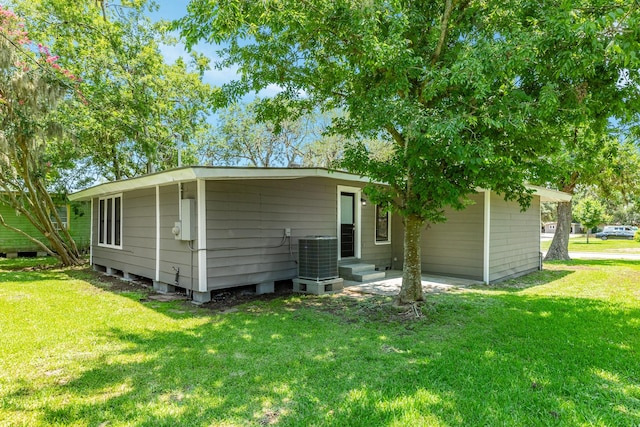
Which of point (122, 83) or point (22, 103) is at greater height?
point (122, 83)

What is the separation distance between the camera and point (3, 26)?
807cm

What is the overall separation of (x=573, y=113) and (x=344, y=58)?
3.04m

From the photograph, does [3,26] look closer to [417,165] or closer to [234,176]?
[234,176]

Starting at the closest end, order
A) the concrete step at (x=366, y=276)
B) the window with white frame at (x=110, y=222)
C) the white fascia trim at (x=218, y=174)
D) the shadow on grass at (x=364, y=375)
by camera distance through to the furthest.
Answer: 1. the shadow on grass at (x=364, y=375)
2. the white fascia trim at (x=218, y=174)
3. the concrete step at (x=366, y=276)
4. the window with white frame at (x=110, y=222)

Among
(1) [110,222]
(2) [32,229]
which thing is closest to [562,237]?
(1) [110,222]

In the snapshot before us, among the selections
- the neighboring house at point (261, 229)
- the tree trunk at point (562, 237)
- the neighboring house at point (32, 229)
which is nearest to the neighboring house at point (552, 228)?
the tree trunk at point (562, 237)

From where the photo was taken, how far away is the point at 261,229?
6770mm

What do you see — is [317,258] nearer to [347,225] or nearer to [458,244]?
[347,225]

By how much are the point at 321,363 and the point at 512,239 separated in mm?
7461

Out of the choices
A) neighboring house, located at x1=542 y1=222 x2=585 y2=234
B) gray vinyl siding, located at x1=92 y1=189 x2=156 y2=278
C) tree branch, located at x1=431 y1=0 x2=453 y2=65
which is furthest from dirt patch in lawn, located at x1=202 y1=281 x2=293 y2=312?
neighboring house, located at x1=542 y1=222 x2=585 y2=234

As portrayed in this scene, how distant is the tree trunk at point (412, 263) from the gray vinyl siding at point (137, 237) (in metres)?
5.05

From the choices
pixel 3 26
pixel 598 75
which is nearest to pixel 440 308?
pixel 598 75

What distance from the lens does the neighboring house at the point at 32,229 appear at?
46.8 ft

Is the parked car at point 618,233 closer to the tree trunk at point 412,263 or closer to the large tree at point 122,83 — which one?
the tree trunk at point 412,263
